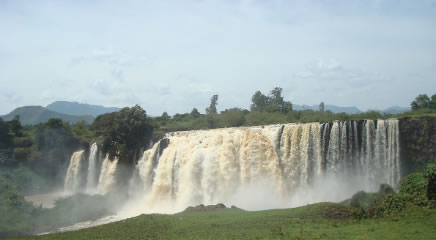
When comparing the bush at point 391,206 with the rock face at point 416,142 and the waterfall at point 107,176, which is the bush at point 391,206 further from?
the waterfall at point 107,176

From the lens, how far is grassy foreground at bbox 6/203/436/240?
11320 mm

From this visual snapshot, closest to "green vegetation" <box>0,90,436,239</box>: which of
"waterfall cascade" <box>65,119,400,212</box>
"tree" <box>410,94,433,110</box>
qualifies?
"tree" <box>410,94,433,110</box>

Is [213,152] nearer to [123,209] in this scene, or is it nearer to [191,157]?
[191,157]

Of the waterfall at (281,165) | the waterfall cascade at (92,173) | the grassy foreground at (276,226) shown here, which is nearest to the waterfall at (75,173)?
the waterfall cascade at (92,173)

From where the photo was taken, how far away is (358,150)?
2245cm

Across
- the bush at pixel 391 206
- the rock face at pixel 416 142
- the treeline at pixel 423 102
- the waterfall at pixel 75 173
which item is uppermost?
the treeline at pixel 423 102

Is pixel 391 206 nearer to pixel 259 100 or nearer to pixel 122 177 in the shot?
pixel 122 177

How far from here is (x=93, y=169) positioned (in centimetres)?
3603

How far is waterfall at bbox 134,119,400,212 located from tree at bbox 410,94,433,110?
14.9 metres

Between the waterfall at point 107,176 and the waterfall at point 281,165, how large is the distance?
6.48 meters

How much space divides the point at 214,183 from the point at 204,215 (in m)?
8.16

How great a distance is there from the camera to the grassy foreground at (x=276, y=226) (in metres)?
11.3

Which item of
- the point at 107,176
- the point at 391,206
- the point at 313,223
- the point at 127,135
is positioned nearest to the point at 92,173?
the point at 107,176

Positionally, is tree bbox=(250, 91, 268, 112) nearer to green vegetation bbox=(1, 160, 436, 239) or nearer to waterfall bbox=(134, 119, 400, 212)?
waterfall bbox=(134, 119, 400, 212)
